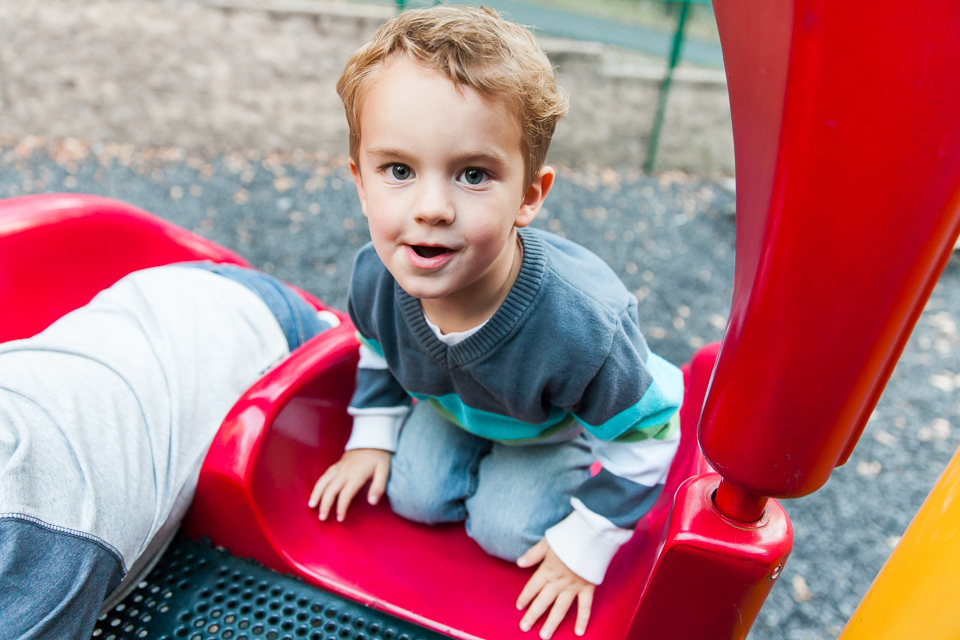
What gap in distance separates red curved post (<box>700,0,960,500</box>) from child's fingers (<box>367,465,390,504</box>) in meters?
0.69

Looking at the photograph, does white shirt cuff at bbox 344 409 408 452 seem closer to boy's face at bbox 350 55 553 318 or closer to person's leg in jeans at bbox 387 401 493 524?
person's leg in jeans at bbox 387 401 493 524

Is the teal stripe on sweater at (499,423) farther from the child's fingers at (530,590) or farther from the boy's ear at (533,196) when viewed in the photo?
the boy's ear at (533,196)

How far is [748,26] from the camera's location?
46cm

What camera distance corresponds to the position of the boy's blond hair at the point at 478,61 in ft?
2.28

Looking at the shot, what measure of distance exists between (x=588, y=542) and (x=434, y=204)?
0.53 m

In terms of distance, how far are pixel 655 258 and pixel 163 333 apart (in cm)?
193

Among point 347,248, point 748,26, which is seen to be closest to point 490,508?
point 748,26

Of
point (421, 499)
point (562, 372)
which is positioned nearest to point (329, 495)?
point (421, 499)

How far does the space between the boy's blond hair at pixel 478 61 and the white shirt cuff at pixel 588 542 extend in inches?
18.4

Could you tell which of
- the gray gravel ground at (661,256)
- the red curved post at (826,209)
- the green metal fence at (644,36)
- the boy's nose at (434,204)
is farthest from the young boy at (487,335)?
the green metal fence at (644,36)

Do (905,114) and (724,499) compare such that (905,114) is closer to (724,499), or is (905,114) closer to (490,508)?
(724,499)

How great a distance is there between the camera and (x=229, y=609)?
37.4 inches

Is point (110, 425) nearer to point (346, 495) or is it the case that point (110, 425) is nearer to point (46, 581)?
point (46, 581)

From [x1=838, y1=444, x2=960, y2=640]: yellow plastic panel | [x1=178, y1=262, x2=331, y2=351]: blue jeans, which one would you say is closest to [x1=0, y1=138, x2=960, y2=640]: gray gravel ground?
[x1=838, y1=444, x2=960, y2=640]: yellow plastic panel
